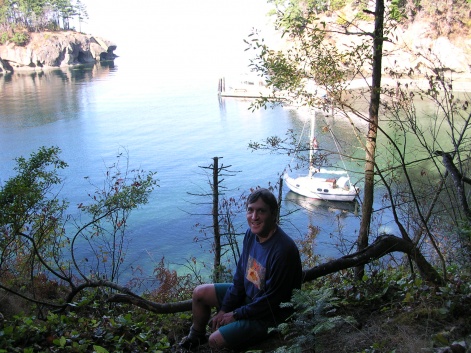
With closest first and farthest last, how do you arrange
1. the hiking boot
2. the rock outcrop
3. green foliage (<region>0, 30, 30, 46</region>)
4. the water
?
the hiking boot
the water
the rock outcrop
green foliage (<region>0, 30, 30, 46</region>)

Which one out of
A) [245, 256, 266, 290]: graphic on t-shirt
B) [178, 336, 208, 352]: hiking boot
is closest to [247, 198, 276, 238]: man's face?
[245, 256, 266, 290]: graphic on t-shirt

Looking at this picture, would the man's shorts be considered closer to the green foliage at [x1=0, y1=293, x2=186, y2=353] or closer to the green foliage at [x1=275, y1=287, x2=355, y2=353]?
the green foliage at [x1=275, y1=287, x2=355, y2=353]

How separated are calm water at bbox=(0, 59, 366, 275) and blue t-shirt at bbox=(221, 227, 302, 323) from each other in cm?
924

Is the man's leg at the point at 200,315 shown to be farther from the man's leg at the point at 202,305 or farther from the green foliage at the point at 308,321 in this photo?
the green foliage at the point at 308,321

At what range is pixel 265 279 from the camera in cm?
297

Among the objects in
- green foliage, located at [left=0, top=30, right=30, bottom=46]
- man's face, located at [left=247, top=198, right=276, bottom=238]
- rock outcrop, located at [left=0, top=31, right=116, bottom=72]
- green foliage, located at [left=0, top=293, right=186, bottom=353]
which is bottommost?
green foliage, located at [left=0, top=293, right=186, bottom=353]

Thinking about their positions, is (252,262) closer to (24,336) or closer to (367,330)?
(367,330)

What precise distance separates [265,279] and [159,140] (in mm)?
30678

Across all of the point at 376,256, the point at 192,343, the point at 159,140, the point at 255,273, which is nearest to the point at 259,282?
the point at 255,273

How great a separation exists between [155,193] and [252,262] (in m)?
20.7

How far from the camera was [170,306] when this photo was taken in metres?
3.87

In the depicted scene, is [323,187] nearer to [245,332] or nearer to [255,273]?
[255,273]

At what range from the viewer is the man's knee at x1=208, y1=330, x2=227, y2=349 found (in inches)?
119

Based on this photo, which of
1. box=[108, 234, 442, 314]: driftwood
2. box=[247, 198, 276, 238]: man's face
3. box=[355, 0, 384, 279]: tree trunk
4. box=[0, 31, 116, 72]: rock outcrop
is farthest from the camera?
box=[0, 31, 116, 72]: rock outcrop
